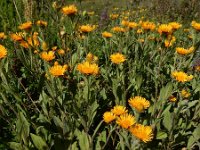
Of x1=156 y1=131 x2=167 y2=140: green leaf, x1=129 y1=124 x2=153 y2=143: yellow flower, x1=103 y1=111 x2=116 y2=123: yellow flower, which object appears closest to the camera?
x1=129 y1=124 x2=153 y2=143: yellow flower

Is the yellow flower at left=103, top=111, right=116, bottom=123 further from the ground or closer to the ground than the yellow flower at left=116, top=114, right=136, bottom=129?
Result: closer to the ground

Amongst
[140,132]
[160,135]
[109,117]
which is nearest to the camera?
[140,132]

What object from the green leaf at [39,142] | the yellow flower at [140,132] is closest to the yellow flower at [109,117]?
the yellow flower at [140,132]

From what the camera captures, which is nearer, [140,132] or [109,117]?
[140,132]

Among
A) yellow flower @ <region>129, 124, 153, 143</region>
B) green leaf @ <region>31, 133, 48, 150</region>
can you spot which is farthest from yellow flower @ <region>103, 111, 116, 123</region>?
green leaf @ <region>31, 133, 48, 150</region>

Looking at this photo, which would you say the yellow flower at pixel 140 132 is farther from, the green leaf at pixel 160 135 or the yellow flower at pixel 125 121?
the green leaf at pixel 160 135

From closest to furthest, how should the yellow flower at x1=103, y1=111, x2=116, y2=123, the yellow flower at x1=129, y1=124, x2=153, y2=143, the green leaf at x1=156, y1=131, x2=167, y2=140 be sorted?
the yellow flower at x1=129, y1=124, x2=153, y2=143
the yellow flower at x1=103, y1=111, x2=116, y2=123
the green leaf at x1=156, y1=131, x2=167, y2=140

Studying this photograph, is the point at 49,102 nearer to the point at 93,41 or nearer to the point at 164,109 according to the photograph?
the point at 164,109

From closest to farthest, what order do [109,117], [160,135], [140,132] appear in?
[140,132]
[109,117]
[160,135]

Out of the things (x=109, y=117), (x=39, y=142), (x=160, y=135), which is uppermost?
(x=109, y=117)

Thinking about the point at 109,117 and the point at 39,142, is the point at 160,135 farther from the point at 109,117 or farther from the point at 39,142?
the point at 39,142

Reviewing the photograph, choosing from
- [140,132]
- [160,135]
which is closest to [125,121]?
[140,132]

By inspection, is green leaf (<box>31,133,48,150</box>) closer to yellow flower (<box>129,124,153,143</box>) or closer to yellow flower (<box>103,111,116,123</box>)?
yellow flower (<box>103,111,116,123</box>)

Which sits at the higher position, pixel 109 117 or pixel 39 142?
pixel 109 117
